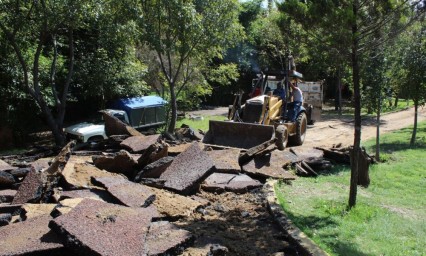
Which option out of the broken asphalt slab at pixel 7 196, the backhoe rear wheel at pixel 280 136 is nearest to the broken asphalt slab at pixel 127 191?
the broken asphalt slab at pixel 7 196

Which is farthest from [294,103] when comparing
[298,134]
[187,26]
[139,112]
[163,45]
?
[139,112]

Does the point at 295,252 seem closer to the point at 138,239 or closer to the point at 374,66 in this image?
the point at 138,239

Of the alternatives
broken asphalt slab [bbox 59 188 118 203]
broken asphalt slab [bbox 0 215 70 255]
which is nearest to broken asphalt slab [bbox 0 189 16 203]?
broken asphalt slab [bbox 59 188 118 203]

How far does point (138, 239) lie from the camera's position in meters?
4.72

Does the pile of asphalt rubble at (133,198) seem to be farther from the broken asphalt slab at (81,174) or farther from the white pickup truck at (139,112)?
the white pickup truck at (139,112)

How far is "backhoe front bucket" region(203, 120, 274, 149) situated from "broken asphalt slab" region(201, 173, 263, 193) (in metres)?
2.59

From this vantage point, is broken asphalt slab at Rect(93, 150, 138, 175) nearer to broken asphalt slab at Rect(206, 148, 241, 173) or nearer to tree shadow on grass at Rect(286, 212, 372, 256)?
broken asphalt slab at Rect(206, 148, 241, 173)

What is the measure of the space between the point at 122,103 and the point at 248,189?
9.56 metres

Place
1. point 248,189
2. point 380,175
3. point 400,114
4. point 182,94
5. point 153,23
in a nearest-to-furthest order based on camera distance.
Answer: point 248,189 → point 380,175 → point 153,23 → point 182,94 → point 400,114

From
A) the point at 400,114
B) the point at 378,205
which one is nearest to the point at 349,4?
the point at 378,205

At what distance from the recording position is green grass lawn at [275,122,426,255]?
18.5ft

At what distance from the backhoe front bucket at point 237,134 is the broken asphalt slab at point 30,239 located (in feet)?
23.0

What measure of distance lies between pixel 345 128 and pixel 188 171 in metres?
12.8

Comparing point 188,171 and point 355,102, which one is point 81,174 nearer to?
point 188,171
